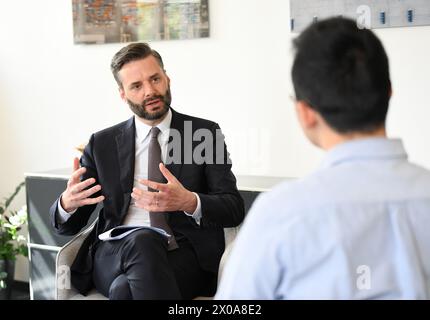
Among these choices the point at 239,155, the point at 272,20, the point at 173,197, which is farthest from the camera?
the point at 239,155

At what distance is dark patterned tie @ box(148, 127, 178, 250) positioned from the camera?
Result: 248cm

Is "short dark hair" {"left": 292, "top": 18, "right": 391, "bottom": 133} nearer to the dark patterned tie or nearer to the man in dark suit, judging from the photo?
the man in dark suit

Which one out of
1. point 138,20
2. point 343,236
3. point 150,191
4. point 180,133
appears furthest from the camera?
point 138,20

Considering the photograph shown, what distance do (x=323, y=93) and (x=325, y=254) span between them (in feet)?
0.99

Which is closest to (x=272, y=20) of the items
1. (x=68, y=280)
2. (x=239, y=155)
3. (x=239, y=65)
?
(x=239, y=65)

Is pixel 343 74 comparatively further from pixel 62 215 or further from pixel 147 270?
pixel 62 215

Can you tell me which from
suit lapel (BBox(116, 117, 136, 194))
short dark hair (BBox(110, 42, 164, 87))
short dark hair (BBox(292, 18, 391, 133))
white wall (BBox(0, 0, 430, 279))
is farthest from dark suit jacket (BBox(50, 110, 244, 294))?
short dark hair (BBox(292, 18, 391, 133))

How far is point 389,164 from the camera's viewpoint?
1.13m

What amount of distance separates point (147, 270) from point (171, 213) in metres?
0.38

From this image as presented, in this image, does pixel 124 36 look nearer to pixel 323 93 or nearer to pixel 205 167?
pixel 205 167

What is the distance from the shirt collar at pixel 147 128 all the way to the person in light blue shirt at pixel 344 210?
1.51 metres

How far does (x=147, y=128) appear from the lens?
8.69 feet

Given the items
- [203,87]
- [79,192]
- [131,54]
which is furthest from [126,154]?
[203,87]

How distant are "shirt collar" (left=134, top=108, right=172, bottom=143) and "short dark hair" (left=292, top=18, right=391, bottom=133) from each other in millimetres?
1508
